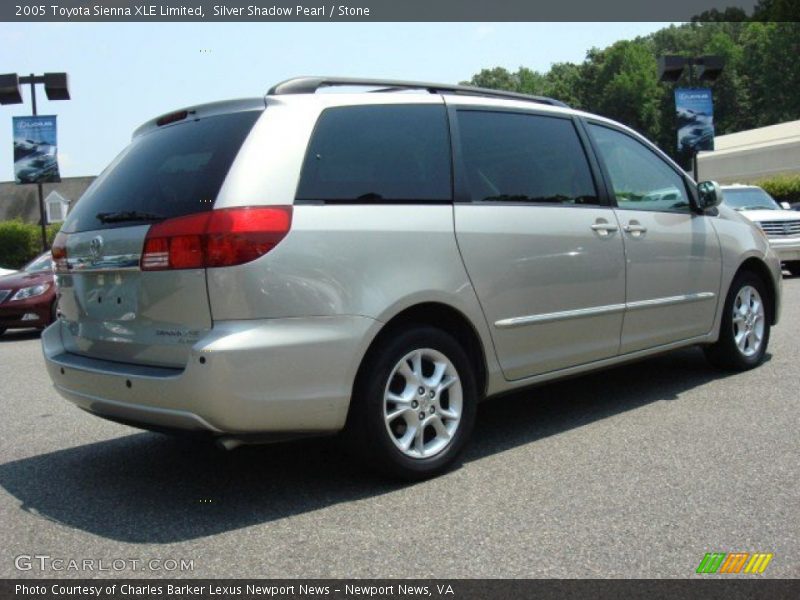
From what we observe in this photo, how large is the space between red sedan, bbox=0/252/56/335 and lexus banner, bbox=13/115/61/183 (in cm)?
1023

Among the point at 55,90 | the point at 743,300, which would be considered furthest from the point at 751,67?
the point at 743,300

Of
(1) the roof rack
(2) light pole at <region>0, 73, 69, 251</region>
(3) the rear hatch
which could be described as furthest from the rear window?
(2) light pole at <region>0, 73, 69, 251</region>

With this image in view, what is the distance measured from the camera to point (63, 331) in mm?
4383

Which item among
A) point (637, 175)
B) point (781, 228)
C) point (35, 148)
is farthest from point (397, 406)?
point (35, 148)

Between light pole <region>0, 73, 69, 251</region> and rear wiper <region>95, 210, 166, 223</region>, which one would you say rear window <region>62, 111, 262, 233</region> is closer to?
rear wiper <region>95, 210, 166, 223</region>

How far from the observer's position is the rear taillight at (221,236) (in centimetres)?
351

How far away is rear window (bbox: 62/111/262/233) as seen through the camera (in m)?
3.70

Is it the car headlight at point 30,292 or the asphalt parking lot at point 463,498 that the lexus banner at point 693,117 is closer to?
the car headlight at point 30,292

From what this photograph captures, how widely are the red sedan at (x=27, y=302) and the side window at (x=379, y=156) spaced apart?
30.4 feet

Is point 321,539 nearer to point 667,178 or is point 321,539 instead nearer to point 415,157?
point 415,157

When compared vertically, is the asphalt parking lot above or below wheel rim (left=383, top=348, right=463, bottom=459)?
below

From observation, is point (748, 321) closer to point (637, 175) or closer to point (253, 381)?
point (637, 175)

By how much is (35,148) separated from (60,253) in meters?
19.2

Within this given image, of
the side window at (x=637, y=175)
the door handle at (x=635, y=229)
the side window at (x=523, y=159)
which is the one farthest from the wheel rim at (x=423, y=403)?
the side window at (x=637, y=175)
